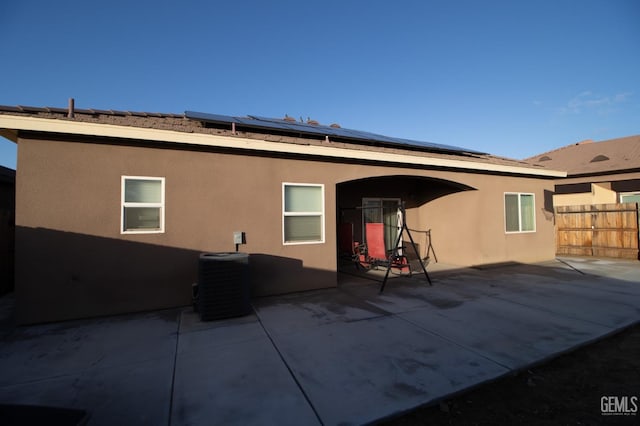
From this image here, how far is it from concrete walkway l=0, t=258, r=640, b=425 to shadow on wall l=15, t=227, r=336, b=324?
12.4 inches

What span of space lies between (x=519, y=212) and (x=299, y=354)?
9.59 metres

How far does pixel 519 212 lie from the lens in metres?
9.87

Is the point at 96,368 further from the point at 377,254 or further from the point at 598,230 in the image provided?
the point at 598,230

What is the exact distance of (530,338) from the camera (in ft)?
12.5

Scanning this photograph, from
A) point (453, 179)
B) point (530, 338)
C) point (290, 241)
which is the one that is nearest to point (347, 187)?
point (453, 179)

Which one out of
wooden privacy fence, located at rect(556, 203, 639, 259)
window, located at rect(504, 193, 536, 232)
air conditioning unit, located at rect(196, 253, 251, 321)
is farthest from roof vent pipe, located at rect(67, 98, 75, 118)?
wooden privacy fence, located at rect(556, 203, 639, 259)

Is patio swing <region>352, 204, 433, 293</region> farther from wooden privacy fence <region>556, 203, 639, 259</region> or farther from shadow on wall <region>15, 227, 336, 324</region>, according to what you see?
wooden privacy fence <region>556, 203, 639, 259</region>

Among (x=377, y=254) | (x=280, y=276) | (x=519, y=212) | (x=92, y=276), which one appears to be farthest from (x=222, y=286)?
(x=519, y=212)

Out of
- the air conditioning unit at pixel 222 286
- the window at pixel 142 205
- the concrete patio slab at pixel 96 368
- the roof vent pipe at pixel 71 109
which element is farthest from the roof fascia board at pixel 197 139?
the concrete patio slab at pixel 96 368

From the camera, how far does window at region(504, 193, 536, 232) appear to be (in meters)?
9.61

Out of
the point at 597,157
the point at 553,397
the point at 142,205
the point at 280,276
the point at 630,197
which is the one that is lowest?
the point at 553,397

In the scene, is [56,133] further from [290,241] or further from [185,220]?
[290,241]

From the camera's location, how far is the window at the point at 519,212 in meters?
9.61

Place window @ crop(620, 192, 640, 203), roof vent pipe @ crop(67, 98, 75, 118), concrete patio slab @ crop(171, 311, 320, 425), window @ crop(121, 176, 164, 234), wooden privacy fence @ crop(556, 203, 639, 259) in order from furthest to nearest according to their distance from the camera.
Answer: window @ crop(620, 192, 640, 203) < wooden privacy fence @ crop(556, 203, 639, 259) < window @ crop(121, 176, 164, 234) < roof vent pipe @ crop(67, 98, 75, 118) < concrete patio slab @ crop(171, 311, 320, 425)
